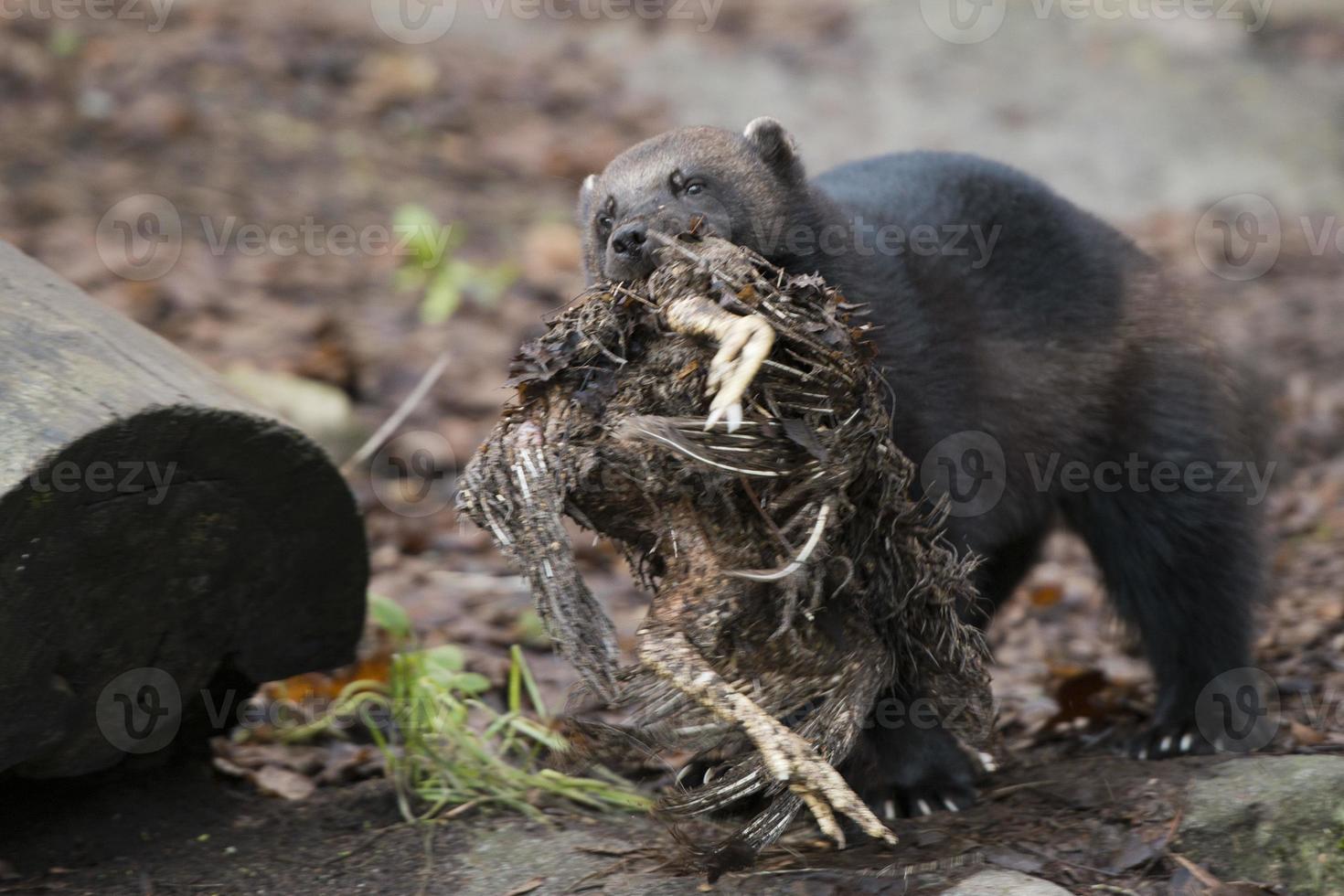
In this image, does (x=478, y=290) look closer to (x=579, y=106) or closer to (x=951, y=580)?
(x=579, y=106)

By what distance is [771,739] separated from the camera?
2.70 metres

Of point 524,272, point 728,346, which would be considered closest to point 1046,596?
point 728,346

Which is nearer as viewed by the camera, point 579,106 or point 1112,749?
point 1112,749

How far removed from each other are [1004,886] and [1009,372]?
188 cm

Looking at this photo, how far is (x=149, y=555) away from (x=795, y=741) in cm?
174

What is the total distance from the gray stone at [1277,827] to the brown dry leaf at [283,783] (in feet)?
8.16

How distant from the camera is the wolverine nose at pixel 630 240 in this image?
3.57 metres

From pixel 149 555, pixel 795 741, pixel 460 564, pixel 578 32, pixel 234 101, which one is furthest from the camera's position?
pixel 578 32

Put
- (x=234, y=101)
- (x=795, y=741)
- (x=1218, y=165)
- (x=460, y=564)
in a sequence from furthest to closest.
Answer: (x=1218, y=165)
(x=234, y=101)
(x=460, y=564)
(x=795, y=741)

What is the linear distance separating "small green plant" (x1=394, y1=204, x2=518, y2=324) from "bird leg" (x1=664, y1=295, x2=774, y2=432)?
19.3ft

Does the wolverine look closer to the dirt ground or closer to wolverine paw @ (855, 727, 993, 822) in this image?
wolverine paw @ (855, 727, 993, 822)

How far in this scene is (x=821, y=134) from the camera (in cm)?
1246

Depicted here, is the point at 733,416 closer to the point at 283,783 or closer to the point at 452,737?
the point at 452,737

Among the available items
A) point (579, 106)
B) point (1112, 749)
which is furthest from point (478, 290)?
point (1112, 749)
